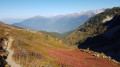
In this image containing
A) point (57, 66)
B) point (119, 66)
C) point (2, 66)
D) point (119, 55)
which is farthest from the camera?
point (119, 55)

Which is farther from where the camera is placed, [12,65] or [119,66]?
[119,66]

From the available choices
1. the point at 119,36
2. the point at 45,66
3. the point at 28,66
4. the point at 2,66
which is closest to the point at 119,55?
the point at 119,36

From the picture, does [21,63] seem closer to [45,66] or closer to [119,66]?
[45,66]

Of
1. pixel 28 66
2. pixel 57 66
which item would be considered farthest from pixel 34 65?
pixel 57 66

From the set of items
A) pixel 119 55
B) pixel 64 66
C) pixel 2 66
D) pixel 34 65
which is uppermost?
pixel 2 66

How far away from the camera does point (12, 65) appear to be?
75.8 feet

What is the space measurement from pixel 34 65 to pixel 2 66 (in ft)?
25.8

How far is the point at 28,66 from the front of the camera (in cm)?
2406

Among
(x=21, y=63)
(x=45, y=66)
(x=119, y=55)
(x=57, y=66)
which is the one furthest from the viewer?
(x=119, y=55)

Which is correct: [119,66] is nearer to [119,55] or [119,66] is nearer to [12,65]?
[119,55]

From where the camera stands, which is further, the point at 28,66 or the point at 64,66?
the point at 64,66

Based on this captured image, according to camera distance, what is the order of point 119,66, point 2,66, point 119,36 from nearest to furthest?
point 2,66, point 119,66, point 119,36

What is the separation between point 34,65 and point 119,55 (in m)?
69.9

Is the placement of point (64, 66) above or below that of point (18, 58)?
below
